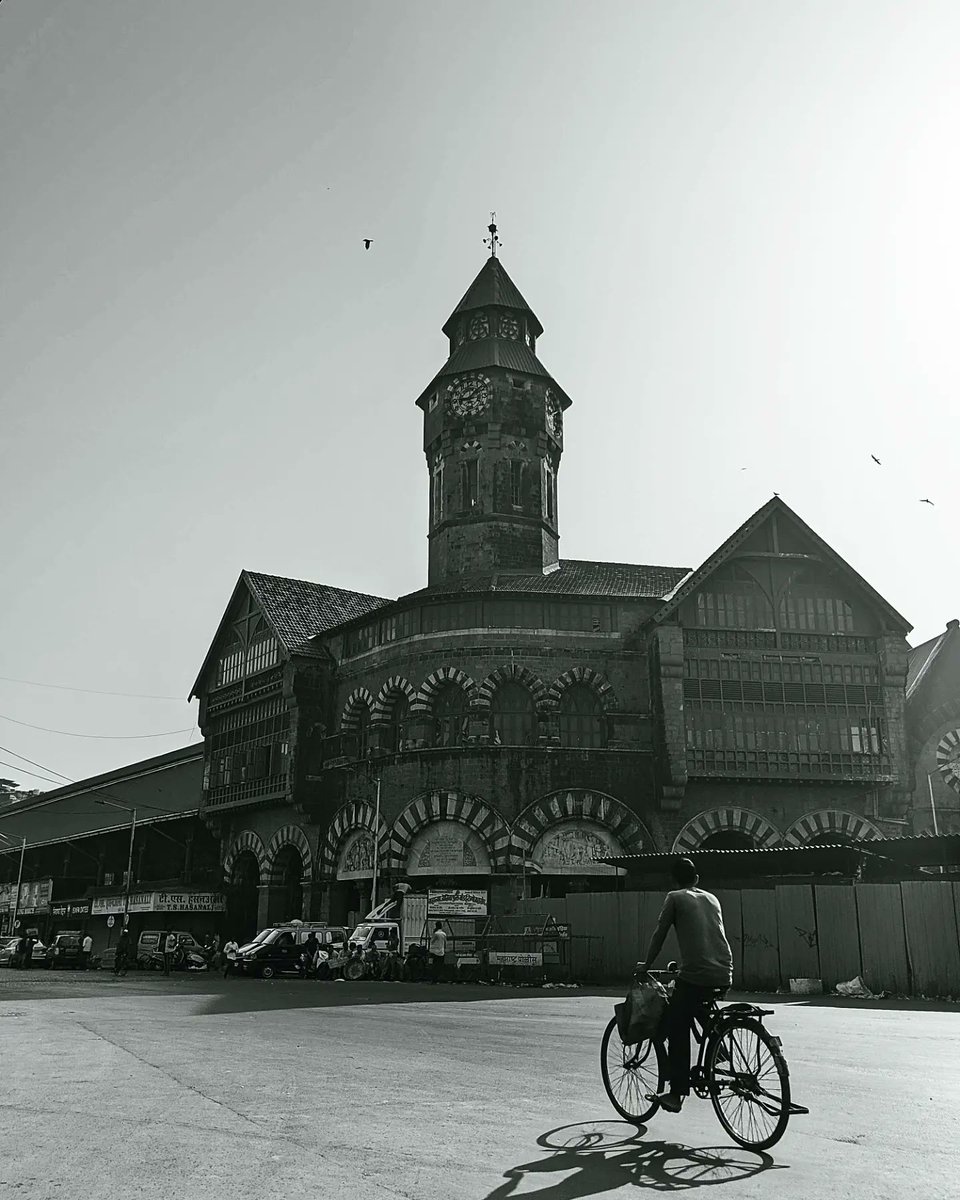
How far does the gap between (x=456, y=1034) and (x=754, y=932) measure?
15005mm

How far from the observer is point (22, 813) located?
84.0 m

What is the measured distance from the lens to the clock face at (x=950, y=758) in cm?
4350

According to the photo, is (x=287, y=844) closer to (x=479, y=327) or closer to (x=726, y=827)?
(x=726, y=827)

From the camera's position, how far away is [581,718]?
42.4 metres

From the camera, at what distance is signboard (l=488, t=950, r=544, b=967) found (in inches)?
1246

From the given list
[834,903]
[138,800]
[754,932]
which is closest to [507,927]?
[754,932]

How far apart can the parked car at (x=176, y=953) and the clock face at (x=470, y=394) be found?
79.2ft

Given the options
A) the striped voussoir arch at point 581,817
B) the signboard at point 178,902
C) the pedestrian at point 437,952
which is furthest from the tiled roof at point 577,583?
the signboard at point 178,902

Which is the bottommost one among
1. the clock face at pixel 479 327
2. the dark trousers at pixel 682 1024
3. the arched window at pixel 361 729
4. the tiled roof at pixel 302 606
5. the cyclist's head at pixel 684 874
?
the dark trousers at pixel 682 1024

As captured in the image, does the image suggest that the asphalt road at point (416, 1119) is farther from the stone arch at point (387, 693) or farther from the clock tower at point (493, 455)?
the clock tower at point (493, 455)

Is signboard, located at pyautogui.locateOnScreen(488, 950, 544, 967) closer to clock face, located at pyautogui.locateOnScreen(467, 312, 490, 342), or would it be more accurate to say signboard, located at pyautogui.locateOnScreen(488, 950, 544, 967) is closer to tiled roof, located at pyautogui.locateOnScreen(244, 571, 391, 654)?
tiled roof, located at pyautogui.locateOnScreen(244, 571, 391, 654)

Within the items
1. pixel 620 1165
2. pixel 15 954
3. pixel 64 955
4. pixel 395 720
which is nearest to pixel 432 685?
pixel 395 720

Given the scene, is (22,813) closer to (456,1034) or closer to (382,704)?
(382,704)

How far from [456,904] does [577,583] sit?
13.8 m
